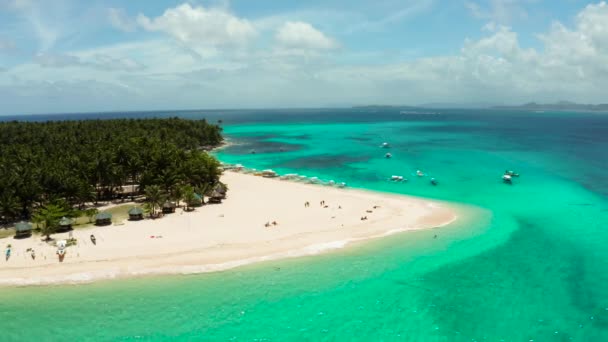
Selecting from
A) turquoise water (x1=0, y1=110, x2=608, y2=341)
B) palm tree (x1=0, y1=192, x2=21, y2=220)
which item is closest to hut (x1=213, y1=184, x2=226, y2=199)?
palm tree (x1=0, y1=192, x2=21, y2=220)

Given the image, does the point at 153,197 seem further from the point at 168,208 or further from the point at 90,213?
the point at 90,213

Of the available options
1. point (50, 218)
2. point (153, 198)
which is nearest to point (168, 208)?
point (153, 198)

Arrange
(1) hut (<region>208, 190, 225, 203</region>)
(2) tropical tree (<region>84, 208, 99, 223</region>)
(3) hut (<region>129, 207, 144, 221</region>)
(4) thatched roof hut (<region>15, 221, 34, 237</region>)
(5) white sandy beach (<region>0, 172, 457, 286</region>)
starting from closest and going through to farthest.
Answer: (5) white sandy beach (<region>0, 172, 457, 286</region>) → (4) thatched roof hut (<region>15, 221, 34, 237</region>) → (2) tropical tree (<region>84, 208, 99, 223</region>) → (3) hut (<region>129, 207, 144, 221</region>) → (1) hut (<region>208, 190, 225, 203</region>)

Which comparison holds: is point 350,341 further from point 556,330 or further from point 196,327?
point 556,330

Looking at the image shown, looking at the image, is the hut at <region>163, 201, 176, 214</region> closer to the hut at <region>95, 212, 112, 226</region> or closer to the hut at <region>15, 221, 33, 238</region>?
the hut at <region>95, 212, 112, 226</region>

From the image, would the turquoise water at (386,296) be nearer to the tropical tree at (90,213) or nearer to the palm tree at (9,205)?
the tropical tree at (90,213)

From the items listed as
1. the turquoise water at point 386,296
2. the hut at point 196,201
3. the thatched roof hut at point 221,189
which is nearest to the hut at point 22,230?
the turquoise water at point 386,296

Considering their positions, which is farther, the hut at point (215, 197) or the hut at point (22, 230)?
the hut at point (215, 197)
